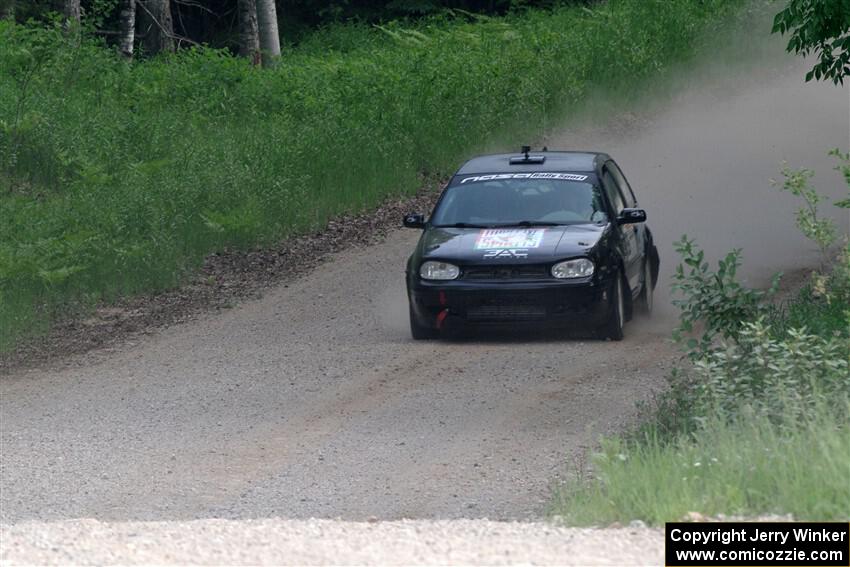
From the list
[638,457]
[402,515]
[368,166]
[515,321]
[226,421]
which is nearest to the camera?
[638,457]

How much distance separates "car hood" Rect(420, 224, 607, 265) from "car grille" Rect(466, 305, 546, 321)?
0.42 m

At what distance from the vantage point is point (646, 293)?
14.2 meters

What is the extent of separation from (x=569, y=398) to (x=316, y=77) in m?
13.7

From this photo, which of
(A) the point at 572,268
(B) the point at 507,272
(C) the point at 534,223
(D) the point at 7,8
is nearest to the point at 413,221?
(C) the point at 534,223

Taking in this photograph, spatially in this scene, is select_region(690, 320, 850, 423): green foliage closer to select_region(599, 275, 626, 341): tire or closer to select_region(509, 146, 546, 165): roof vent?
select_region(599, 275, 626, 341): tire

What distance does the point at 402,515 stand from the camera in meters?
8.14

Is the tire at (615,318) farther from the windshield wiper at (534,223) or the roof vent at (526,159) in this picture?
the roof vent at (526,159)

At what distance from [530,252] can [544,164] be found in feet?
5.84

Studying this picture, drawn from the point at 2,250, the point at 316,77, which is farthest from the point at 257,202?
the point at 316,77

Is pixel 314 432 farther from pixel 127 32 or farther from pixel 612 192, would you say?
pixel 127 32

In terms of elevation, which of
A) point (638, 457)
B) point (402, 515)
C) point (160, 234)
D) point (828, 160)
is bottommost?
point (828, 160)

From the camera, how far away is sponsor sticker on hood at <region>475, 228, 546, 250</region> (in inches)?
502

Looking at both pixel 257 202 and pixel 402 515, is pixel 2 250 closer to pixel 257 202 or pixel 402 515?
pixel 257 202

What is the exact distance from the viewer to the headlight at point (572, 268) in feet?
41.0
